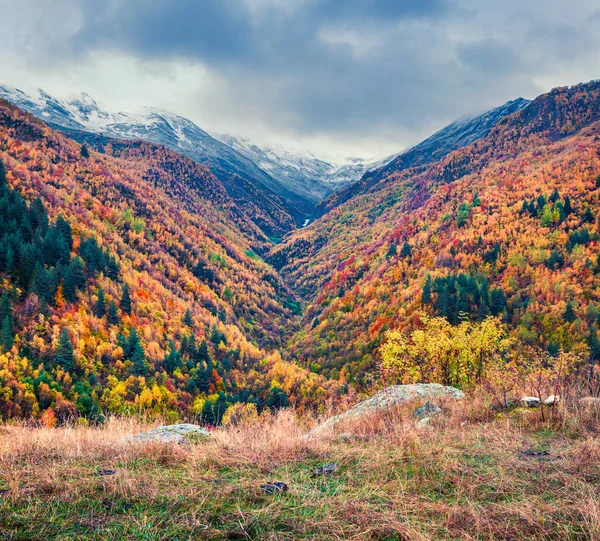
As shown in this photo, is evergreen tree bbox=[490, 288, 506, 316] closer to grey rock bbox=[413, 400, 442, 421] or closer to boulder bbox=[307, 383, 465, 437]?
boulder bbox=[307, 383, 465, 437]

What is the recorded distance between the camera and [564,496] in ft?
16.2

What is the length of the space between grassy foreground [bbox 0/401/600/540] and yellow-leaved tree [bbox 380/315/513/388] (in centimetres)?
1694

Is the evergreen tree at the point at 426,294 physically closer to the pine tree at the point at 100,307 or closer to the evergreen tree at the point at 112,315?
the evergreen tree at the point at 112,315

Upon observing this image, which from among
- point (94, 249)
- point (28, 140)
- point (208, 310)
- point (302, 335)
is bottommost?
point (302, 335)

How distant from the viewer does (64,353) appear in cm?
5928

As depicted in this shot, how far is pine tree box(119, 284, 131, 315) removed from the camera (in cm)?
8075

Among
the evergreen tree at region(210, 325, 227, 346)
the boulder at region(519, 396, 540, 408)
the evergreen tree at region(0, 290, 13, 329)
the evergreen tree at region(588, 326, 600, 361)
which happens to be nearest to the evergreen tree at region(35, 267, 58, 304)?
the evergreen tree at region(0, 290, 13, 329)

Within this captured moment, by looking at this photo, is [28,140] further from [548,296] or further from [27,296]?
[548,296]

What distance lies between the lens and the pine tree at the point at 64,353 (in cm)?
5888

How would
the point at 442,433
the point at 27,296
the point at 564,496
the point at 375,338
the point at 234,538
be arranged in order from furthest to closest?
1. the point at 375,338
2. the point at 27,296
3. the point at 442,433
4. the point at 564,496
5. the point at 234,538

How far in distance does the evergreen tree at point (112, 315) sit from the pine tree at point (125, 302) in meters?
3.94

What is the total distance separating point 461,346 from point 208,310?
104 metres

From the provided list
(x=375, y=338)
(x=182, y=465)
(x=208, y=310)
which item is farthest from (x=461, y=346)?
(x=208, y=310)

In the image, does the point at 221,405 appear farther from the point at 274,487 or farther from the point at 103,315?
the point at 274,487
